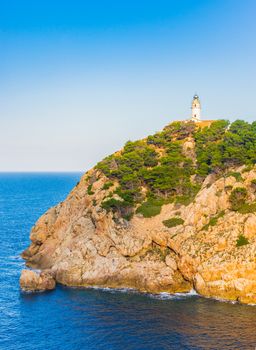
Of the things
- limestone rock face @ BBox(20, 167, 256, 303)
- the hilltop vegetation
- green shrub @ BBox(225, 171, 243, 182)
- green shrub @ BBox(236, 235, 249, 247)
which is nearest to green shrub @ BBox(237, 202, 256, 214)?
limestone rock face @ BBox(20, 167, 256, 303)

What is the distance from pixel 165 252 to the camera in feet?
216

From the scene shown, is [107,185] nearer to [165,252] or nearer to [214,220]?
[165,252]

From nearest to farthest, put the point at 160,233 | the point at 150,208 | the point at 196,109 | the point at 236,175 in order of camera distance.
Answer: the point at 160,233 → the point at 236,175 → the point at 150,208 → the point at 196,109

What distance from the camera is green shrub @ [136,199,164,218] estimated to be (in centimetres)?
7492

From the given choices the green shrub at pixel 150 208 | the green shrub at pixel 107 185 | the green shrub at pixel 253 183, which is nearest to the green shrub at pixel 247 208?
the green shrub at pixel 253 183

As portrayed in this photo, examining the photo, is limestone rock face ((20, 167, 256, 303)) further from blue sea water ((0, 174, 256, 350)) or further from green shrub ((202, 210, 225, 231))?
blue sea water ((0, 174, 256, 350))

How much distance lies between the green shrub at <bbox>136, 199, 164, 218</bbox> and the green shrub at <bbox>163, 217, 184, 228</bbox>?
14.0ft

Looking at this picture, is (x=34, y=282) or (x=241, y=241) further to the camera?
(x=34, y=282)

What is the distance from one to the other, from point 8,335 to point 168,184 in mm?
43088

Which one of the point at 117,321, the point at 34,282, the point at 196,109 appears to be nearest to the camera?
the point at 117,321

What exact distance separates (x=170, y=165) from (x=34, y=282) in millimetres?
37845

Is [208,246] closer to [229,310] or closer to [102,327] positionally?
[229,310]

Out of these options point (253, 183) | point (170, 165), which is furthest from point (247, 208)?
point (170, 165)

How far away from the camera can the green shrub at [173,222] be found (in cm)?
6944
